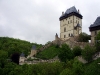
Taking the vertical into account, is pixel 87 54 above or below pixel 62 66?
above

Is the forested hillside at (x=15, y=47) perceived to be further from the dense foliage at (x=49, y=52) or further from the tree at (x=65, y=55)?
the tree at (x=65, y=55)

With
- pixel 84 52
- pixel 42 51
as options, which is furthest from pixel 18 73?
pixel 42 51

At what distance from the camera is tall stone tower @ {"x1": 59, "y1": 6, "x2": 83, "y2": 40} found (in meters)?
80.3

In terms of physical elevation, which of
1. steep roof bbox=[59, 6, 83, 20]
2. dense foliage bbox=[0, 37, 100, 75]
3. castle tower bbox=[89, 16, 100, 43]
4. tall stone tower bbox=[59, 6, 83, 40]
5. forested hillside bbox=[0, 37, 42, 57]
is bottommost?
dense foliage bbox=[0, 37, 100, 75]

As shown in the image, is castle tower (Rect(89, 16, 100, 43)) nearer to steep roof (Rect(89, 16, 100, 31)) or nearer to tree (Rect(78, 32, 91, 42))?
steep roof (Rect(89, 16, 100, 31))

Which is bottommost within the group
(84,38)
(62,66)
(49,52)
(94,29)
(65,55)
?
(62,66)

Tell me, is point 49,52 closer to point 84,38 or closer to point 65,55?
point 84,38

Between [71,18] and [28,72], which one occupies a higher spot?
[71,18]

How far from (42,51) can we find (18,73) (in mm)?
22065

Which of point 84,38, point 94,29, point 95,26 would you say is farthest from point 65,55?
point 84,38

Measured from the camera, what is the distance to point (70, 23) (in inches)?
3223

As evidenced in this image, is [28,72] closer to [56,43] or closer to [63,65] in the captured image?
[63,65]

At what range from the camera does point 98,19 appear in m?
68.4

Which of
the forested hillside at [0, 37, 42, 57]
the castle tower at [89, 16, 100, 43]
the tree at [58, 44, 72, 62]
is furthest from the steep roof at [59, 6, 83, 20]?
the tree at [58, 44, 72, 62]
